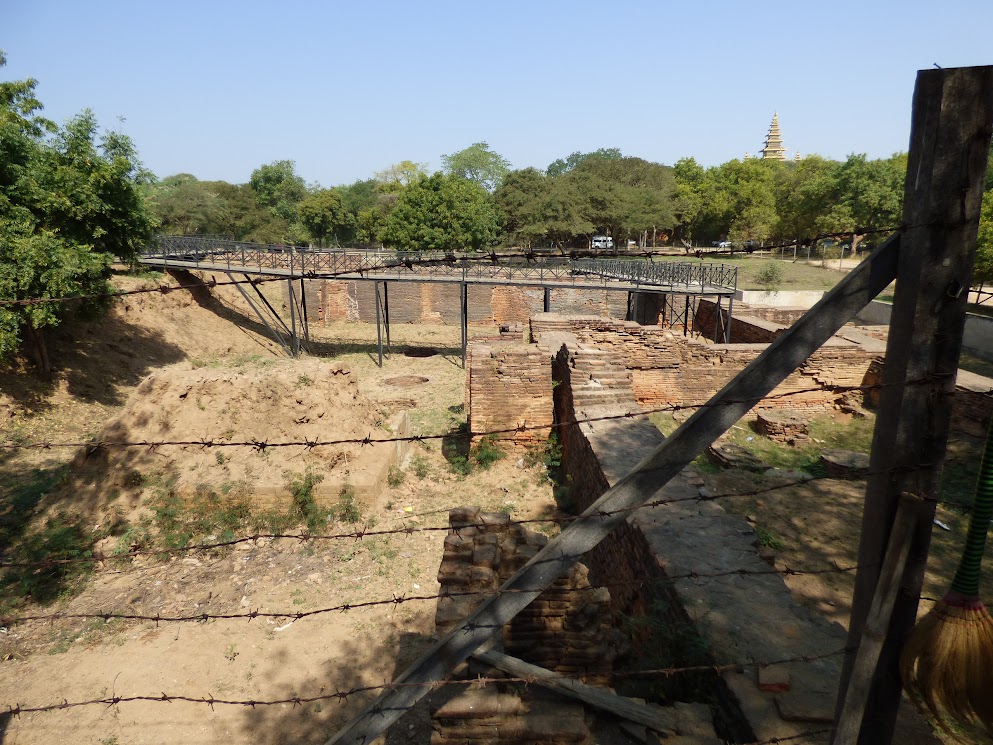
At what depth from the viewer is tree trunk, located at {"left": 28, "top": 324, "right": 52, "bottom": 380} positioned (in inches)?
485

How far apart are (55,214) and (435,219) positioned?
74.6 feet

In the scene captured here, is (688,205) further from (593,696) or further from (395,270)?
(593,696)

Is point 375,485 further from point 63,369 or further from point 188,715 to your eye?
point 63,369

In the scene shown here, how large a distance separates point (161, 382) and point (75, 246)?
5.27 m

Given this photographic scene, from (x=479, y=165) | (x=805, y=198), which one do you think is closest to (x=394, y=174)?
(x=479, y=165)

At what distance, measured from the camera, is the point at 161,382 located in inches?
332

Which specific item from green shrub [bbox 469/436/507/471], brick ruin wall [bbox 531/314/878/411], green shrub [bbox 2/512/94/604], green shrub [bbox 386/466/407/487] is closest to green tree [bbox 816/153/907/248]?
brick ruin wall [bbox 531/314/878/411]

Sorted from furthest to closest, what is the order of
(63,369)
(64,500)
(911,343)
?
(63,369)
(64,500)
(911,343)

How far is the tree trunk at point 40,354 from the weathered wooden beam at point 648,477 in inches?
546

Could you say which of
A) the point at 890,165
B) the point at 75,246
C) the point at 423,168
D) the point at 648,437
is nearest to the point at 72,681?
the point at 648,437

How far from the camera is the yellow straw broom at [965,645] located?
1755 mm

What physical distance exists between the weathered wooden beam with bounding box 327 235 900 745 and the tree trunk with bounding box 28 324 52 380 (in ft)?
45.5

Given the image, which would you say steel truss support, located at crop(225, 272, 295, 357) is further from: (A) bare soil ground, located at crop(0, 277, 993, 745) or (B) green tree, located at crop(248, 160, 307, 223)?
(B) green tree, located at crop(248, 160, 307, 223)

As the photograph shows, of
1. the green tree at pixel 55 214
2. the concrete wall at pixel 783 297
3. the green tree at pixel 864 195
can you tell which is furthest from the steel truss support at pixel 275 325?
the green tree at pixel 864 195
